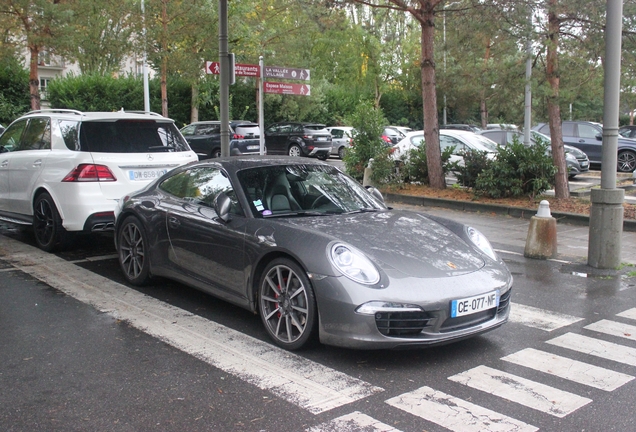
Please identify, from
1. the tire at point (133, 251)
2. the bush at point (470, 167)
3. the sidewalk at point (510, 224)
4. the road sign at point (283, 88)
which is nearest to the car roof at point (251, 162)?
the tire at point (133, 251)

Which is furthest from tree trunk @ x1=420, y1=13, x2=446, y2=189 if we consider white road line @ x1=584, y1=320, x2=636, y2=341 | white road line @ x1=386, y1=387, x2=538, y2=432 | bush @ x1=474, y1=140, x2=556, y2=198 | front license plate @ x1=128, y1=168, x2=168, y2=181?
white road line @ x1=386, y1=387, x2=538, y2=432

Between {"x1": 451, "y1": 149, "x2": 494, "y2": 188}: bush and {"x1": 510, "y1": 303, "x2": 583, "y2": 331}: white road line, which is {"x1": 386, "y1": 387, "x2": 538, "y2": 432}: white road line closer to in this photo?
{"x1": 510, "y1": 303, "x2": 583, "y2": 331}: white road line

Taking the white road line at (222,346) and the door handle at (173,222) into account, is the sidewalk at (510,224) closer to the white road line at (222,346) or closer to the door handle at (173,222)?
the door handle at (173,222)

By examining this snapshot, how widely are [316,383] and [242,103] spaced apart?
31962mm

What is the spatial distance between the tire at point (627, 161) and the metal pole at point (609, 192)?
45.6 ft

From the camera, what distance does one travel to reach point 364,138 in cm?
1590

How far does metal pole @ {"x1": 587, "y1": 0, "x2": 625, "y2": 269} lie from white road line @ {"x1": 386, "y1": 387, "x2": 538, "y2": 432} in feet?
15.9

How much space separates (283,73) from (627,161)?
1185 cm

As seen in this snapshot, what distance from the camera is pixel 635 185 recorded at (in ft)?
55.5

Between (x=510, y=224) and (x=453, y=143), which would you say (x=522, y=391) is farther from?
(x=453, y=143)

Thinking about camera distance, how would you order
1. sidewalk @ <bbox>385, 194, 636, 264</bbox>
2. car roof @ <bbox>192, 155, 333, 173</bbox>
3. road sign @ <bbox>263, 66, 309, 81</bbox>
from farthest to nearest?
road sign @ <bbox>263, 66, 309, 81</bbox> → sidewalk @ <bbox>385, 194, 636, 264</bbox> → car roof @ <bbox>192, 155, 333, 173</bbox>

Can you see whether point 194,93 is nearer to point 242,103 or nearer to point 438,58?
point 242,103

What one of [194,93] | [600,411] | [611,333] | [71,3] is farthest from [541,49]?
[194,93]

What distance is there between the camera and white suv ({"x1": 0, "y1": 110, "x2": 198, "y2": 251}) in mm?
7898
